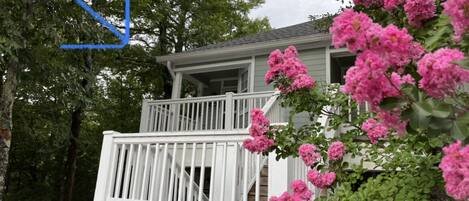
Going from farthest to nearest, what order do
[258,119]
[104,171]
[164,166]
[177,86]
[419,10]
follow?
[177,86] < [104,171] < [164,166] < [258,119] < [419,10]

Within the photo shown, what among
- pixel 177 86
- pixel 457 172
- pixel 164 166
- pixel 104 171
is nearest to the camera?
pixel 457 172

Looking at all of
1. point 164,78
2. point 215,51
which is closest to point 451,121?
point 215,51

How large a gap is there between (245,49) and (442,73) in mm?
7402

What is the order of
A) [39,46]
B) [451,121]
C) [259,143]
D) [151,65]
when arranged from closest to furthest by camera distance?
[451,121] < [259,143] < [39,46] < [151,65]

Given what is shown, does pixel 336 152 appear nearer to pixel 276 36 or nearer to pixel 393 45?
pixel 393 45

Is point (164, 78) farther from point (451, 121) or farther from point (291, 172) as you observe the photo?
point (451, 121)

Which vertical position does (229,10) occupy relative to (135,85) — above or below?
above

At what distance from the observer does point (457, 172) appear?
2.68 feet

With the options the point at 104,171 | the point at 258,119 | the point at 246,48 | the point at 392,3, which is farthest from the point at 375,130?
the point at 246,48

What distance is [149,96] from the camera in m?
15.5

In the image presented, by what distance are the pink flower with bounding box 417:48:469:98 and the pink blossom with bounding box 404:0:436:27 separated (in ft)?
1.58

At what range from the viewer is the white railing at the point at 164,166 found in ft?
10.1

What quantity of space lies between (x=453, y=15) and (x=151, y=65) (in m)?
13.7

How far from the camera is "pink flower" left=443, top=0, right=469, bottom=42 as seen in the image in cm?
90
